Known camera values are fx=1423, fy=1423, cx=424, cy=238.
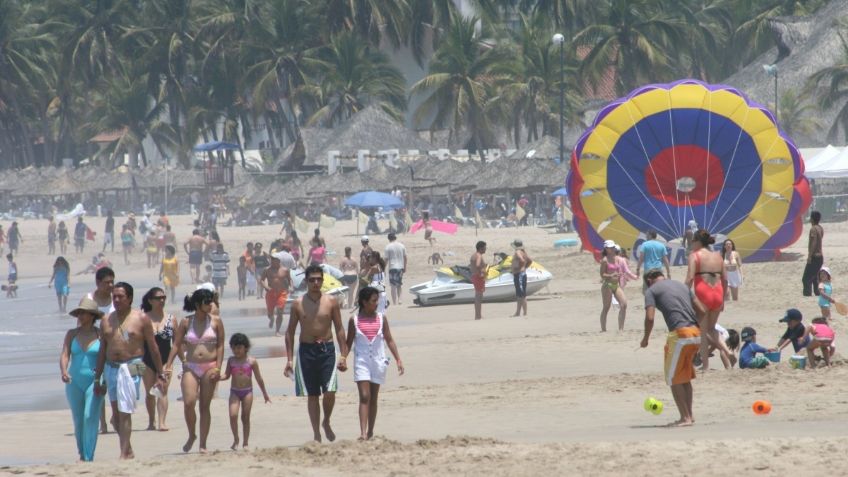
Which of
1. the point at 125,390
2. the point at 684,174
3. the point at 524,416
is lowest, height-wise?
the point at 524,416

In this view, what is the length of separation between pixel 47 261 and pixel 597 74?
25804 millimetres

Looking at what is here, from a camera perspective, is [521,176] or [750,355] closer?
[750,355]

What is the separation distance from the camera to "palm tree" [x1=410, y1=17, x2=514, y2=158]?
2402 inches

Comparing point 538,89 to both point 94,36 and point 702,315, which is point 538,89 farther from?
point 702,315

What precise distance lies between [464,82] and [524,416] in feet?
165

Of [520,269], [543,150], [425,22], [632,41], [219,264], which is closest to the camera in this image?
[520,269]

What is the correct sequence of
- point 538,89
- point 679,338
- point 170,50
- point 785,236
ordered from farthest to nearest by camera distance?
1. point 170,50
2. point 538,89
3. point 785,236
4. point 679,338

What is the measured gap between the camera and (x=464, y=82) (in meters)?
61.1

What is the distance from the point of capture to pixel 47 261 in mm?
46219

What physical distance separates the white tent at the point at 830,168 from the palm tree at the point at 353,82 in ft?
82.7

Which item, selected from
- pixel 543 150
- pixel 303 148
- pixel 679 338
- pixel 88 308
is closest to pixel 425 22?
pixel 303 148

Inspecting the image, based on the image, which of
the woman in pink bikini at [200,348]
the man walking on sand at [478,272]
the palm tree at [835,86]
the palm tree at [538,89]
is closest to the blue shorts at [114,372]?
the woman in pink bikini at [200,348]

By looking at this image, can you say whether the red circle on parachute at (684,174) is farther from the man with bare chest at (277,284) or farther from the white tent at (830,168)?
the white tent at (830,168)

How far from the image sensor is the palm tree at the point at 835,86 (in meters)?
53.3
